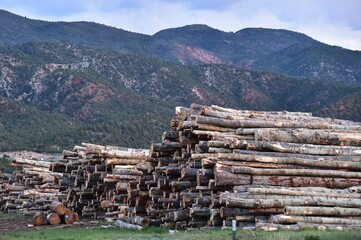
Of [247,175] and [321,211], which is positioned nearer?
[321,211]

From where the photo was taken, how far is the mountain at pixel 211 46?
119 meters

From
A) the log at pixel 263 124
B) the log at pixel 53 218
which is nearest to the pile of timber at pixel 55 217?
the log at pixel 53 218

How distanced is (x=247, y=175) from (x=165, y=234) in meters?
2.67

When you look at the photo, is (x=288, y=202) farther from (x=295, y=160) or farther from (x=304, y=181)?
(x=295, y=160)

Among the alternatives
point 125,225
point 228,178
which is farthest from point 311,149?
point 125,225

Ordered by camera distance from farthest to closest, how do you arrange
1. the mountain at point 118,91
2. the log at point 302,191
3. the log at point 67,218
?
the mountain at point 118,91
the log at point 67,218
the log at point 302,191

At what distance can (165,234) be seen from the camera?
17.3 meters

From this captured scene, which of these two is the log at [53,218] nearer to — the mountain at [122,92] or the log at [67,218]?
the log at [67,218]

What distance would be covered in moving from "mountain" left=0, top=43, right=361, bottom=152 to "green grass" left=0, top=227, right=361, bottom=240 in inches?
1397

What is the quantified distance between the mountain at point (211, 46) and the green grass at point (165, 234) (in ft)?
284

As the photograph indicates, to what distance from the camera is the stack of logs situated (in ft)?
56.4

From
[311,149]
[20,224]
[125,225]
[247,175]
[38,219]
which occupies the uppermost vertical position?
[311,149]

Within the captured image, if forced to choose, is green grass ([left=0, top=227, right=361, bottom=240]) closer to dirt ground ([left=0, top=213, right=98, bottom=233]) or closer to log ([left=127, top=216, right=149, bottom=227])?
log ([left=127, top=216, right=149, bottom=227])

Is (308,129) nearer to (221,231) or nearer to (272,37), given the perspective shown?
(221,231)
